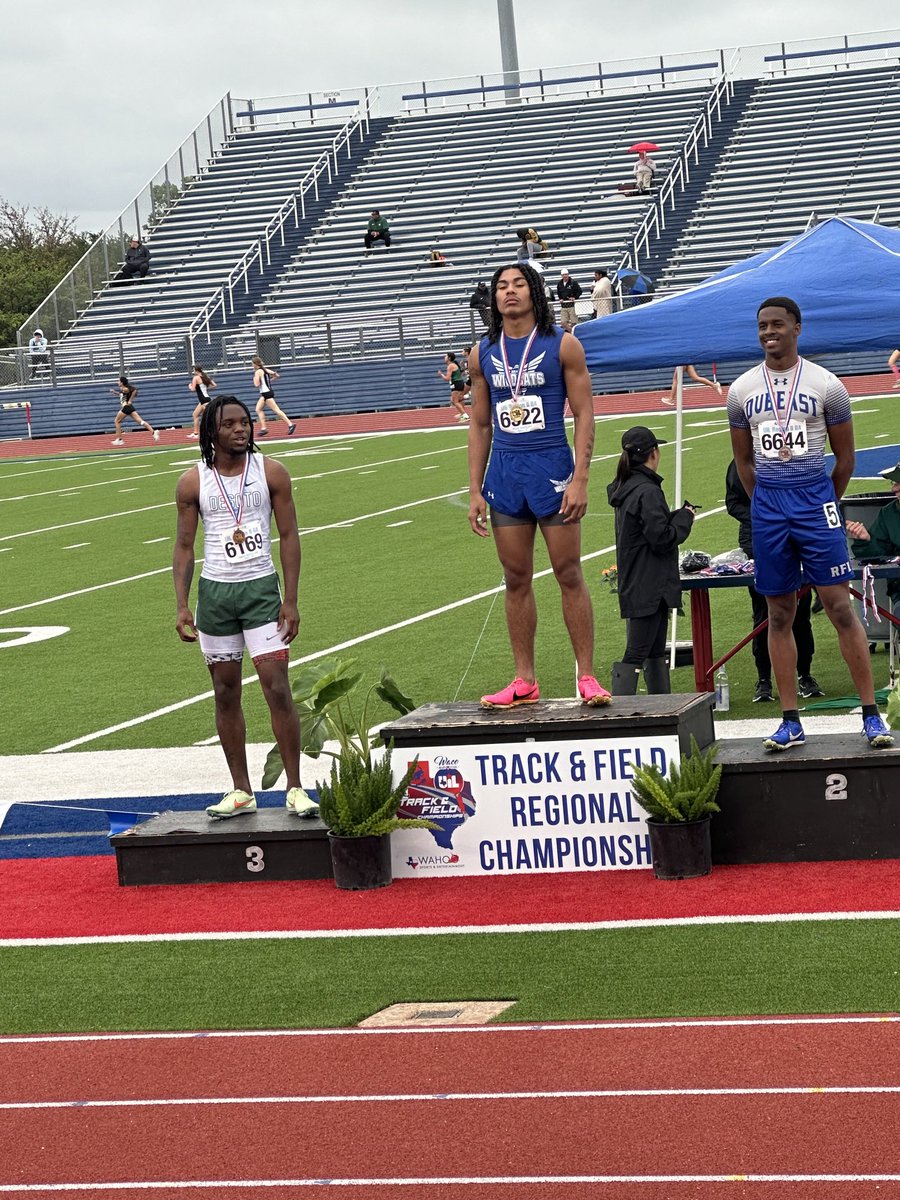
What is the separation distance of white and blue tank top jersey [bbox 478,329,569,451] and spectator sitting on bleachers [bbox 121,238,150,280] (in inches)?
1925

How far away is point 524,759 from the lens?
818cm

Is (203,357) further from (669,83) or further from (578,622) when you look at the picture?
(578,622)

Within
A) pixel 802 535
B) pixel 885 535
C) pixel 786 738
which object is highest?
pixel 802 535

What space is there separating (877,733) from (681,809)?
0.97 meters

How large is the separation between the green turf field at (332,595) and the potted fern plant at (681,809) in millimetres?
3341

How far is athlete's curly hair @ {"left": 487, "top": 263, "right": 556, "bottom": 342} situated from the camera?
811 centimetres

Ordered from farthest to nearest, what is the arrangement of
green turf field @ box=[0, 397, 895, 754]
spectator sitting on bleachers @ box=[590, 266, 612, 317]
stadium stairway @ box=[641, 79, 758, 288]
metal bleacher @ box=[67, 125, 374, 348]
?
metal bleacher @ box=[67, 125, 374, 348]
stadium stairway @ box=[641, 79, 758, 288]
spectator sitting on bleachers @ box=[590, 266, 612, 317]
green turf field @ box=[0, 397, 895, 754]

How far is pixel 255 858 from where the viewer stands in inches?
336

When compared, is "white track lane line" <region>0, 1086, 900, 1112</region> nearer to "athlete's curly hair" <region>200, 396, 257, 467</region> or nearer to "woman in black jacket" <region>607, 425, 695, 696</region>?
"athlete's curly hair" <region>200, 396, 257, 467</region>

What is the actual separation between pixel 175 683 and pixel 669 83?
162 feet

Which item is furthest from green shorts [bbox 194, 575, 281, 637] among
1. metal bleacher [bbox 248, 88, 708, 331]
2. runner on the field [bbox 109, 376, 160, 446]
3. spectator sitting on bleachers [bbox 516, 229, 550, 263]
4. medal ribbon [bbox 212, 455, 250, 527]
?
metal bleacher [bbox 248, 88, 708, 331]

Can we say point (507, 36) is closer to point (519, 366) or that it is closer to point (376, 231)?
point (376, 231)

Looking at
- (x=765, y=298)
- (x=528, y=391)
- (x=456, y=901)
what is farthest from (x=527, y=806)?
(x=765, y=298)

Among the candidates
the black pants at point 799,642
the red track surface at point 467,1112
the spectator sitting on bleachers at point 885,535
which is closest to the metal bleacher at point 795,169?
the black pants at point 799,642
